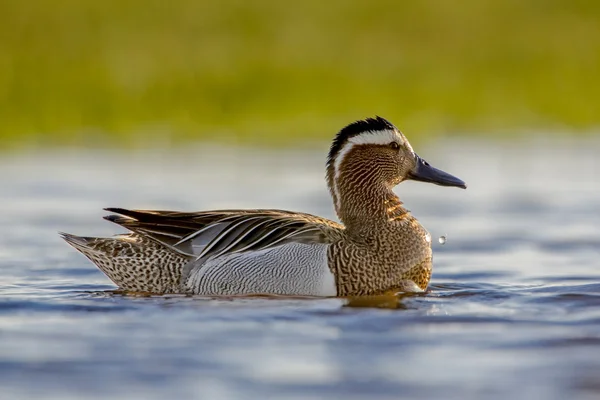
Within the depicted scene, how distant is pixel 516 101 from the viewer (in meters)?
19.6

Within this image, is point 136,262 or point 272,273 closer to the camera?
point 272,273

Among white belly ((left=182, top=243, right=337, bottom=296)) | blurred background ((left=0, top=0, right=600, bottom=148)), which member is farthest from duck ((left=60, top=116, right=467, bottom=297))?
blurred background ((left=0, top=0, right=600, bottom=148))

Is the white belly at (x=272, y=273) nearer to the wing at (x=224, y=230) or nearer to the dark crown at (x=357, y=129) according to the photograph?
the wing at (x=224, y=230)

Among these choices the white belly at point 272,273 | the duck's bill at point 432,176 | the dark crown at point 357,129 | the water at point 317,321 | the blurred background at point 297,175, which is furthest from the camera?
the duck's bill at point 432,176

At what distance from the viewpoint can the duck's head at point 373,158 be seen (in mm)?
8219

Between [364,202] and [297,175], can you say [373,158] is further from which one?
[297,175]

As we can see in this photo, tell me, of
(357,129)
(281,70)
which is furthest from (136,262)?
(281,70)

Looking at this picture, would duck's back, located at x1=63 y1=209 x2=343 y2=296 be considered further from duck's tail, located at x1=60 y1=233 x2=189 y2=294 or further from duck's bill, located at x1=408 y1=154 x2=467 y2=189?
duck's bill, located at x1=408 y1=154 x2=467 y2=189

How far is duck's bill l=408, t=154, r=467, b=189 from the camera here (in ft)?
27.3

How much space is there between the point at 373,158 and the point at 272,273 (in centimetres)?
105

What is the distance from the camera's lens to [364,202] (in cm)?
827

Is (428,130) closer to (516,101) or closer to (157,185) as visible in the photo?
(516,101)

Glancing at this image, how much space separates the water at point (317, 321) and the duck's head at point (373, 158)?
731 mm

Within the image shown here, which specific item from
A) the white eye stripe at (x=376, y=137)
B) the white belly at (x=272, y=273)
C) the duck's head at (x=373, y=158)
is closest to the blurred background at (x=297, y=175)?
the white belly at (x=272, y=273)
